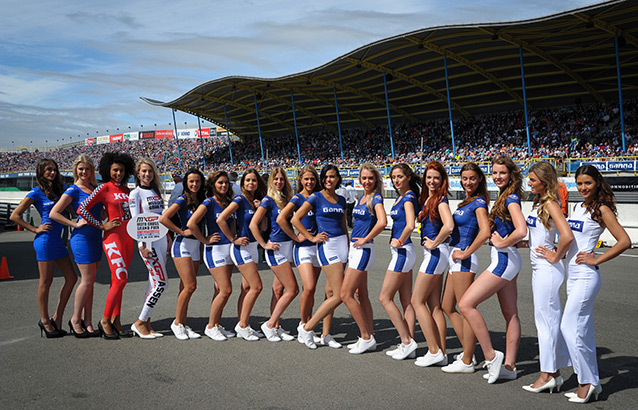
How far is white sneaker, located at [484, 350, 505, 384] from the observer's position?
4211mm

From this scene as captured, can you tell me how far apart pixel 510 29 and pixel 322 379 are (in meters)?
25.3

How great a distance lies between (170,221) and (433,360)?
2.86 metres

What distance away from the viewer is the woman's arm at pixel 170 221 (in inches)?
213

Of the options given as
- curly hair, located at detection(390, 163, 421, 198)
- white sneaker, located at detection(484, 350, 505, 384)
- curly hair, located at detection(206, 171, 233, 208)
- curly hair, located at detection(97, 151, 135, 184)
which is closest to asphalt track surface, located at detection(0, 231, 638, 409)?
white sneaker, located at detection(484, 350, 505, 384)

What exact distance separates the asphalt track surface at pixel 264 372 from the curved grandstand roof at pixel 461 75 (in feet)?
69.4

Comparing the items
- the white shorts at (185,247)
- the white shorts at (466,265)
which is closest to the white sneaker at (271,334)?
the white shorts at (185,247)

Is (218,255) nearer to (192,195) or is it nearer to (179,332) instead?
(192,195)

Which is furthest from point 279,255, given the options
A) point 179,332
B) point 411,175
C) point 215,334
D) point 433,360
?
point 433,360

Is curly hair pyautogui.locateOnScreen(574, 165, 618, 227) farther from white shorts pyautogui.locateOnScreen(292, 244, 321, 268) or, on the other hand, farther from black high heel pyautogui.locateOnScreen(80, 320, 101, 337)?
black high heel pyautogui.locateOnScreen(80, 320, 101, 337)

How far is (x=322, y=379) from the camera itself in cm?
435

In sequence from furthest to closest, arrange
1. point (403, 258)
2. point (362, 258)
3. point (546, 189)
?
1. point (362, 258)
2. point (403, 258)
3. point (546, 189)

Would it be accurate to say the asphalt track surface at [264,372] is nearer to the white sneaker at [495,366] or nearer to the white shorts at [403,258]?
the white sneaker at [495,366]

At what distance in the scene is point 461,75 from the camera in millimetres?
33375

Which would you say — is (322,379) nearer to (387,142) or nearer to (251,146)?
(387,142)
